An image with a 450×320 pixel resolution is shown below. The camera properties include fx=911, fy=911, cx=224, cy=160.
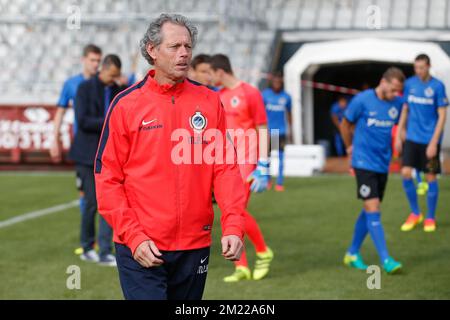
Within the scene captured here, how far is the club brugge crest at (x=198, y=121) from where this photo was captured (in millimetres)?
4547

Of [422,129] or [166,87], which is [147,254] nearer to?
[166,87]

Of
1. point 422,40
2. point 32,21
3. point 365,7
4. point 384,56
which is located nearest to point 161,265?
point 384,56

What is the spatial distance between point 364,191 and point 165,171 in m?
4.76

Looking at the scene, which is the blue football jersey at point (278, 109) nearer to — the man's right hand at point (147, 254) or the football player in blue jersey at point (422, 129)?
the football player in blue jersey at point (422, 129)

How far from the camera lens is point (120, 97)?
4598mm

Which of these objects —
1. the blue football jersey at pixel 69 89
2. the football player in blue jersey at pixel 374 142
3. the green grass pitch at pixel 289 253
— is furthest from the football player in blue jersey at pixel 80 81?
the football player in blue jersey at pixel 374 142

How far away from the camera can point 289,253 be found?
33.1ft

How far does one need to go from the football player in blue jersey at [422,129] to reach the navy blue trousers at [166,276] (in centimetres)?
735

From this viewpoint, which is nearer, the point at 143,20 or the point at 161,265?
the point at 161,265

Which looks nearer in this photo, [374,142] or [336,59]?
[374,142]

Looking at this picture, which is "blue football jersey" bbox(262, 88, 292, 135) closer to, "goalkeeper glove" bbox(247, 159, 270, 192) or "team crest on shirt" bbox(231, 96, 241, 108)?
"team crest on shirt" bbox(231, 96, 241, 108)

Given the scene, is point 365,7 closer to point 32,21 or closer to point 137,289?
point 32,21

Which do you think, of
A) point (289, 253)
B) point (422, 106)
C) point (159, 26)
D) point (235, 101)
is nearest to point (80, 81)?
point (235, 101)
